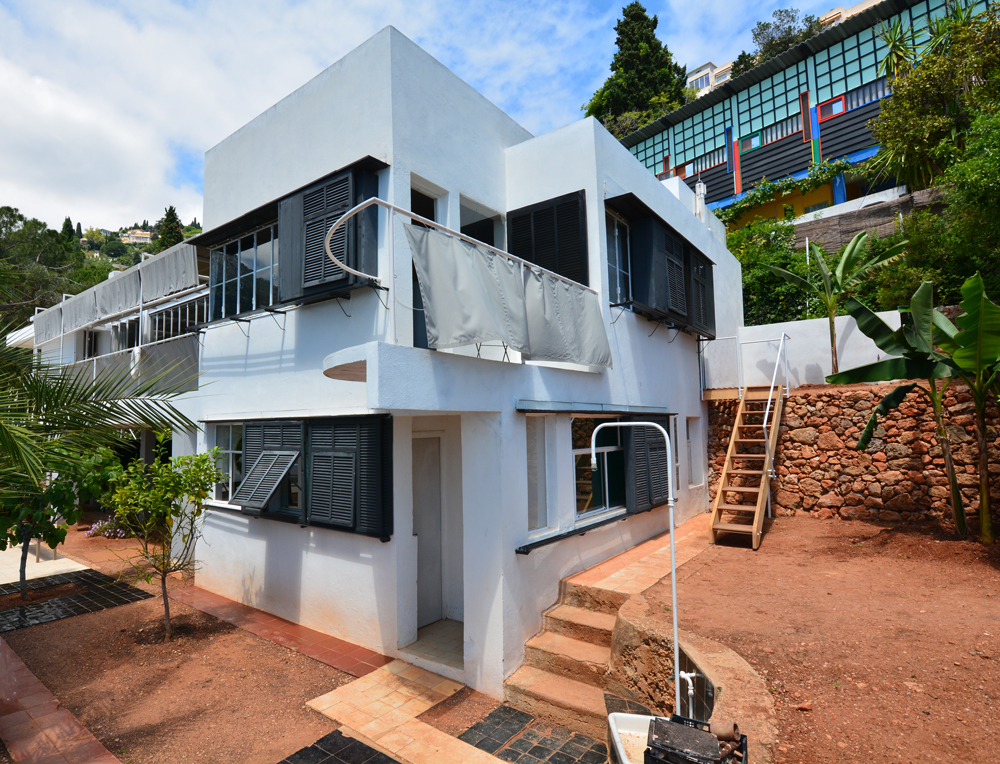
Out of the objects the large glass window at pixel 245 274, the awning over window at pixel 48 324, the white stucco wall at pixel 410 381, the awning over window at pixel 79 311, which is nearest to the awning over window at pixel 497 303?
the white stucco wall at pixel 410 381

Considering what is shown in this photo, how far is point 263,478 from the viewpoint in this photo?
7.67m

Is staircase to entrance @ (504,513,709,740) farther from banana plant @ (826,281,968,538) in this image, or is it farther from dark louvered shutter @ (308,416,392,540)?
banana plant @ (826,281,968,538)

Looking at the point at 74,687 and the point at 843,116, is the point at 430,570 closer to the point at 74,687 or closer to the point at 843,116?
the point at 74,687

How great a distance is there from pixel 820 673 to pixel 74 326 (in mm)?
18036

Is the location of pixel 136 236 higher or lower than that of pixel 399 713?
higher

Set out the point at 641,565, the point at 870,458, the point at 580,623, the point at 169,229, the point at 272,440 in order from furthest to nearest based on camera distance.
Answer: the point at 169,229
the point at 870,458
the point at 272,440
the point at 641,565
the point at 580,623

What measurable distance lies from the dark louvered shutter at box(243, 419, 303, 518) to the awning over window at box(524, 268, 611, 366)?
3660mm

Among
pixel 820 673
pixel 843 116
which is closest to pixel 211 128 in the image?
pixel 820 673

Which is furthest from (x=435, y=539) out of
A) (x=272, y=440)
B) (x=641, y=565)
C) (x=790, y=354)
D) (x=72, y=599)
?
(x=790, y=354)

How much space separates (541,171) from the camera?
28.2 feet

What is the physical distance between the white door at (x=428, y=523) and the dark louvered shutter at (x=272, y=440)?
167cm

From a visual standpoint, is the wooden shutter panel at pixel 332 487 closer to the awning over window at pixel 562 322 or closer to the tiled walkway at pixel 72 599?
the awning over window at pixel 562 322

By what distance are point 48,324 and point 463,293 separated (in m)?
17.2

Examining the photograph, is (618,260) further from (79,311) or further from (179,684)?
(79,311)
